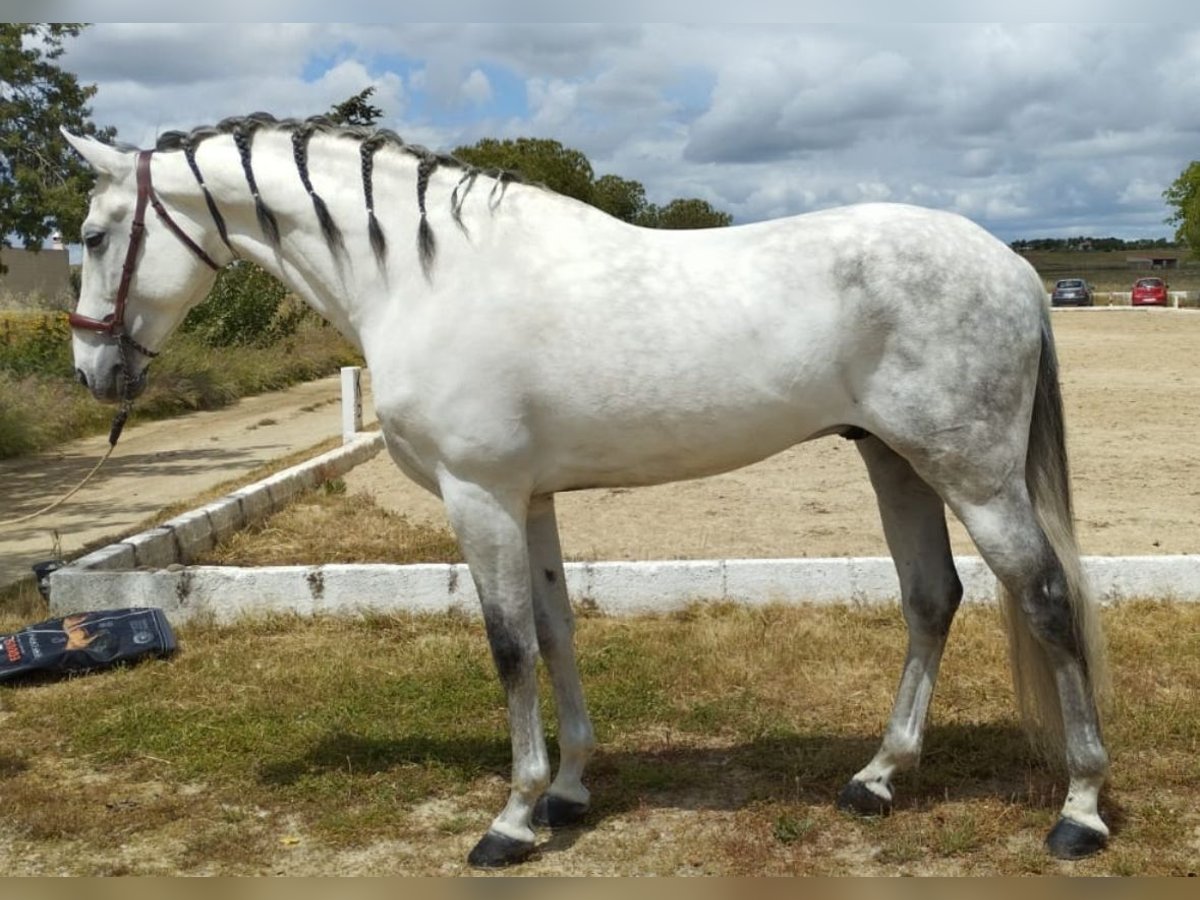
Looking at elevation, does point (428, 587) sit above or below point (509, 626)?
below

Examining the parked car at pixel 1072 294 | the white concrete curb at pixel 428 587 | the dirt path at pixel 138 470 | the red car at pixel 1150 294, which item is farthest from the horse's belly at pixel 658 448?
the red car at pixel 1150 294

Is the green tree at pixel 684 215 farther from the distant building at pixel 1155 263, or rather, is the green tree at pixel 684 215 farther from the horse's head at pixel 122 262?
the horse's head at pixel 122 262

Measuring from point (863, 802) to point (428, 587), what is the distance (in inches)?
122

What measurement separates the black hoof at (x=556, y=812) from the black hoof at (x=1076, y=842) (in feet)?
5.24

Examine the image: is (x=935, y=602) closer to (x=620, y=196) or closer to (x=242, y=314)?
(x=242, y=314)

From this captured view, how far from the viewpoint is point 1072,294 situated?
1853 inches

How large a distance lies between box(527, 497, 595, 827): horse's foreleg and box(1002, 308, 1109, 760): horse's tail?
1.55 metres

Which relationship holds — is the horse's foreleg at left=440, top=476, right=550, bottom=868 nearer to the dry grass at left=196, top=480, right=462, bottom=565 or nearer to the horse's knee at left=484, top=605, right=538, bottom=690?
the horse's knee at left=484, top=605, right=538, bottom=690

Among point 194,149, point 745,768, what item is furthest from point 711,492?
point 194,149

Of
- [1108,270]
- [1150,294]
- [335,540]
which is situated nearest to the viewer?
[335,540]

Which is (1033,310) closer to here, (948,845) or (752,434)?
(752,434)

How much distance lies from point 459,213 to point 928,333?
158cm

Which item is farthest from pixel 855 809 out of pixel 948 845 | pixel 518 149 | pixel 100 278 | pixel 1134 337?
pixel 518 149

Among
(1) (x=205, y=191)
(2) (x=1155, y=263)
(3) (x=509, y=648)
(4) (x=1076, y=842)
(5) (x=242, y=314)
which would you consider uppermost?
(2) (x=1155, y=263)
